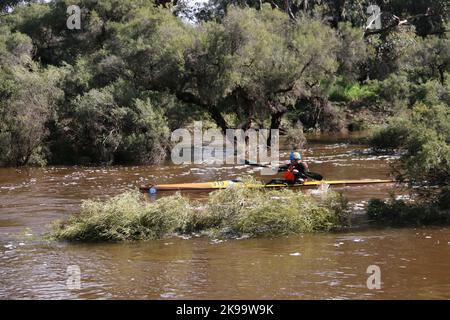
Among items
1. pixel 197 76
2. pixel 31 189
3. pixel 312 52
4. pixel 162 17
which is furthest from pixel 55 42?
pixel 31 189

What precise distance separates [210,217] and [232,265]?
2.39 m

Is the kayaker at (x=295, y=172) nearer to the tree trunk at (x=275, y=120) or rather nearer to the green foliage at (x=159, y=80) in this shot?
the green foliage at (x=159, y=80)

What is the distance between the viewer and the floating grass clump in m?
11.5

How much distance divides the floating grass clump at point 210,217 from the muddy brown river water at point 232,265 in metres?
0.29

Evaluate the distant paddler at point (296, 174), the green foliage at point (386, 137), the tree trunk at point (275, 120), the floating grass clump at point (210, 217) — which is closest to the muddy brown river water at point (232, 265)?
the floating grass clump at point (210, 217)

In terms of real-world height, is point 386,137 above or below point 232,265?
above

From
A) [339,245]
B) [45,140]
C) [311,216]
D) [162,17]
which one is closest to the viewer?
[339,245]

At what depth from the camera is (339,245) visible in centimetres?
1079

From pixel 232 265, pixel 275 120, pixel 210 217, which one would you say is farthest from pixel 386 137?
pixel 232 265

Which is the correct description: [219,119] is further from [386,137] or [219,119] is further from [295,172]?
[295,172]

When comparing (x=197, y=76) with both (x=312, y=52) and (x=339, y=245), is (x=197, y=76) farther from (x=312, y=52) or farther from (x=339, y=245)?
(x=339, y=245)

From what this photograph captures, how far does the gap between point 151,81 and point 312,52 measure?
7.66m

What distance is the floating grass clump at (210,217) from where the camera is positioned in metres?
11.5

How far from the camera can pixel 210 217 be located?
1207 cm
